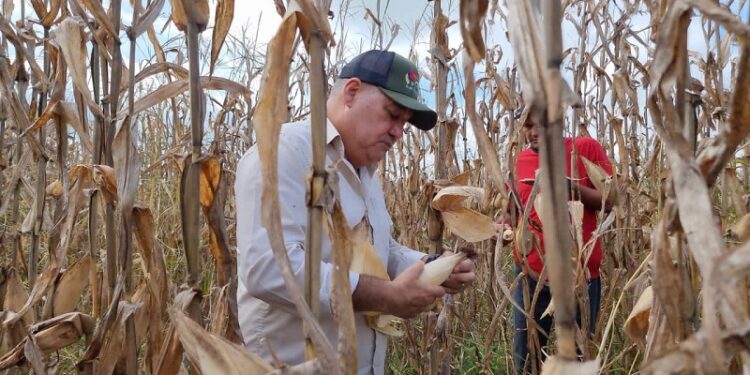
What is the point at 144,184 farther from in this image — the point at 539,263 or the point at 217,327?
the point at 217,327

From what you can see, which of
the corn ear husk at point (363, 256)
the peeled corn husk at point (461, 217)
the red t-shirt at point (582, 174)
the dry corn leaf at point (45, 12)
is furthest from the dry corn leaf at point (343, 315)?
the red t-shirt at point (582, 174)

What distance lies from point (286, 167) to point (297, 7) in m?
0.68

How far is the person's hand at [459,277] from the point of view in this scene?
1281mm

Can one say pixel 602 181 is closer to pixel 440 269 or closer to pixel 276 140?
pixel 440 269

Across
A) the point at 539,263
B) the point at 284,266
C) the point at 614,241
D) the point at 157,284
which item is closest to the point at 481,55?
the point at 284,266

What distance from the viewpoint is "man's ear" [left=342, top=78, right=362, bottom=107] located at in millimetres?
1404

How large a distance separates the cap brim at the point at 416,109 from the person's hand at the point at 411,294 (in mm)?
392

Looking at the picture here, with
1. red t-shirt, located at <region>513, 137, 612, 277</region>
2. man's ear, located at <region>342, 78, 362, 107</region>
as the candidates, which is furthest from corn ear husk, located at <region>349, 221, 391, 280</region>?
red t-shirt, located at <region>513, 137, 612, 277</region>

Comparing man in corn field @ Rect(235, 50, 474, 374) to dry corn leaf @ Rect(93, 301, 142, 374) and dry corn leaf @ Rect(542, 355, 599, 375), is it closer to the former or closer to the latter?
dry corn leaf @ Rect(93, 301, 142, 374)

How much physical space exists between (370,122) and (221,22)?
1.95 feet

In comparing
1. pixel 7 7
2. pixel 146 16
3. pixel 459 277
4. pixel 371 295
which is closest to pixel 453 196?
pixel 459 277

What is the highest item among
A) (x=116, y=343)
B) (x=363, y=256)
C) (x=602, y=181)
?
(x=602, y=181)

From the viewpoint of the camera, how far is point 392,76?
142 centimetres

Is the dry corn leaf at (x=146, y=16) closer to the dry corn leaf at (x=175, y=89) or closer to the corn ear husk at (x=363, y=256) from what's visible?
the dry corn leaf at (x=175, y=89)
